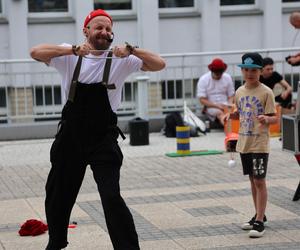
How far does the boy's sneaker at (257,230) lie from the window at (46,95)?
330 inches

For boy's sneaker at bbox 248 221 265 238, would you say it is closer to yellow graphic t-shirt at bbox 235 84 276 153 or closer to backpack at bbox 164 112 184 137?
yellow graphic t-shirt at bbox 235 84 276 153

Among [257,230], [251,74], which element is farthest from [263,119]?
[257,230]

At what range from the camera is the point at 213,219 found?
328 inches

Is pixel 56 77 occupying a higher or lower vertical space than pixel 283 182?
higher

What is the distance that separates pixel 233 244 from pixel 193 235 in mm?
468

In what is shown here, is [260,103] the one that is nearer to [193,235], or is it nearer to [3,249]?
[193,235]

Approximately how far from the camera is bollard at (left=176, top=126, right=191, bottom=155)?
12703 mm

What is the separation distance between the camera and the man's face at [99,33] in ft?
20.5

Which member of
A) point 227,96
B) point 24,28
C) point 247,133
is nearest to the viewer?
point 247,133

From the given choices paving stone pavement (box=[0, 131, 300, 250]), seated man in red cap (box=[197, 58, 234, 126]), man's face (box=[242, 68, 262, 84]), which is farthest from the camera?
seated man in red cap (box=[197, 58, 234, 126])

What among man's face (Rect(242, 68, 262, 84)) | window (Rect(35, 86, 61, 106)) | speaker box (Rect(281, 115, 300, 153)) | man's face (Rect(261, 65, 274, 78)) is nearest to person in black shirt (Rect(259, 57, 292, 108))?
man's face (Rect(261, 65, 274, 78))

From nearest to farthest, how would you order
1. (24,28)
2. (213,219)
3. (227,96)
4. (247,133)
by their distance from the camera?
(247,133), (213,219), (227,96), (24,28)

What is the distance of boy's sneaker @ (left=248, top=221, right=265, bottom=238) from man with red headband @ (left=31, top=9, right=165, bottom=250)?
1541 mm

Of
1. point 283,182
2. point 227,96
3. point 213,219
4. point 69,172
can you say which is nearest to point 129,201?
point 213,219
